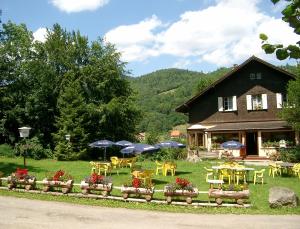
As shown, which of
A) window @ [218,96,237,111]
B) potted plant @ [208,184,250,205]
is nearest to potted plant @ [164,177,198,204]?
potted plant @ [208,184,250,205]

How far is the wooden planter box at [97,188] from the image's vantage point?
51.8 ft

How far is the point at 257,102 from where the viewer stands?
3469 centimetres

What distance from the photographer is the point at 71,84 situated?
38094 millimetres

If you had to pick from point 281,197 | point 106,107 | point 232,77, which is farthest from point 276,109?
point 281,197

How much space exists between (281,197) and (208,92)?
23.5 meters

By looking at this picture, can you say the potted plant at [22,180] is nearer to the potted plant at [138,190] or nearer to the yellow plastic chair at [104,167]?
the potted plant at [138,190]

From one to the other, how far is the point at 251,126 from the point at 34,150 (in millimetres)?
18981

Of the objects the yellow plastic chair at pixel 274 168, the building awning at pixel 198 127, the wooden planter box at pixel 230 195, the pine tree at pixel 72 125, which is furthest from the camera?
the building awning at pixel 198 127

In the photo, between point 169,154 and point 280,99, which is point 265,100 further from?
point 169,154

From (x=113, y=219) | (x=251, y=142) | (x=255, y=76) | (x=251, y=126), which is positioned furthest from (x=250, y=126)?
(x=113, y=219)

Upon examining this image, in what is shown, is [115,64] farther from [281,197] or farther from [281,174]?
[281,197]

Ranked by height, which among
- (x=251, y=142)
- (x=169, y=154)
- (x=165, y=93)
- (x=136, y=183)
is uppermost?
(x=165, y=93)

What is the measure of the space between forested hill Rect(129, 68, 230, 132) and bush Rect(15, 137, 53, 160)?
27791 millimetres

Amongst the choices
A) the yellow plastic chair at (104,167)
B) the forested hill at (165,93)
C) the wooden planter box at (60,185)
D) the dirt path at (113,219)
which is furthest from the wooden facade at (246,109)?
the forested hill at (165,93)
